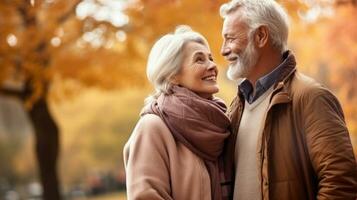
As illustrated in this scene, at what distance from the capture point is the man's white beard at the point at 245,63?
3447 mm

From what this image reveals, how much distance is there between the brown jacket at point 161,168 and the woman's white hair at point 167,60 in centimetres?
23

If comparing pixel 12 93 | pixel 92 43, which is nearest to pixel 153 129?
pixel 92 43

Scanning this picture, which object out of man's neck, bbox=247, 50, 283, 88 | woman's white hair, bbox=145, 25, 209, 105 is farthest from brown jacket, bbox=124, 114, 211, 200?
man's neck, bbox=247, 50, 283, 88

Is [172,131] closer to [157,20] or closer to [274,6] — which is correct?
[274,6]

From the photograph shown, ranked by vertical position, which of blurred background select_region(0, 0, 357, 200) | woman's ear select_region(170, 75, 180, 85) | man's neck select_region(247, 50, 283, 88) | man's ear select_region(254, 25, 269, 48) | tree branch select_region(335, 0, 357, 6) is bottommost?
woman's ear select_region(170, 75, 180, 85)

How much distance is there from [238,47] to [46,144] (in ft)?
22.9

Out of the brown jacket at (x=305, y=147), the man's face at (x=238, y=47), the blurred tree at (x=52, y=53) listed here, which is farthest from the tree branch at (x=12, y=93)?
the brown jacket at (x=305, y=147)

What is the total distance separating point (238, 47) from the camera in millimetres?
3475

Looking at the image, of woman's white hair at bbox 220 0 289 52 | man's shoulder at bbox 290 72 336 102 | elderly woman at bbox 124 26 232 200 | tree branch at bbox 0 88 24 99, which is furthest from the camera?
tree branch at bbox 0 88 24 99

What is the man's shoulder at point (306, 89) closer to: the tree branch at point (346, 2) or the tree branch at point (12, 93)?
the tree branch at point (346, 2)

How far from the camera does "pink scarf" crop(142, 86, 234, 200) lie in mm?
3334

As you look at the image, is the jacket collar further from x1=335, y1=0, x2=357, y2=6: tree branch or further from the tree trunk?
the tree trunk

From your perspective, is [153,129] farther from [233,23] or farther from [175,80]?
[233,23]

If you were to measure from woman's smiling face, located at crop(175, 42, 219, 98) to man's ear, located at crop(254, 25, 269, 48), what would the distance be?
263 mm
